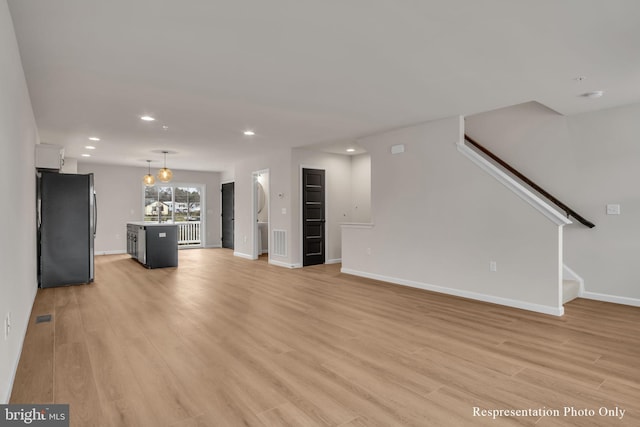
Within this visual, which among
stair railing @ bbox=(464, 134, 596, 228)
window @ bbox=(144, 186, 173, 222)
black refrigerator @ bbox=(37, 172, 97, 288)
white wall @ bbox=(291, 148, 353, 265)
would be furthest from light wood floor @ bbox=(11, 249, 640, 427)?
window @ bbox=(144, 186, 173, 222)

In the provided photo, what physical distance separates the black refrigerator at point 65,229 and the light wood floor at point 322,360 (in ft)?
2.68

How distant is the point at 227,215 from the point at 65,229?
6243 millimetres

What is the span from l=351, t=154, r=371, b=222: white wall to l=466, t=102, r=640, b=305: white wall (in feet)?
10.9

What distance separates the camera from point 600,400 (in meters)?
2.19

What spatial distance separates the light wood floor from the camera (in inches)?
82.0

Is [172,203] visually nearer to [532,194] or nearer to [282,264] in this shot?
[282,264]

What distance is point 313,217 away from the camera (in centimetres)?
782

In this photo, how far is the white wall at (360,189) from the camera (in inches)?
324

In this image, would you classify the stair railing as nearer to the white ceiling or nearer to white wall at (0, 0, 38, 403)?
the white ceiling

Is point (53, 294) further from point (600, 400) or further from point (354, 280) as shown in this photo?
point (600, 400)

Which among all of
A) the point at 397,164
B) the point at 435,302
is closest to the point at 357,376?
the point at 435,302

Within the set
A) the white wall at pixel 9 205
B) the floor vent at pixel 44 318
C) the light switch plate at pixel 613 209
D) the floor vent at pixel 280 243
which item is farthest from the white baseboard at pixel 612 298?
the floor vent at pixel 44 318

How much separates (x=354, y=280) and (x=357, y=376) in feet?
11.8

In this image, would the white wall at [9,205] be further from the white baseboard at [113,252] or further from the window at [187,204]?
the window at [187,204]
